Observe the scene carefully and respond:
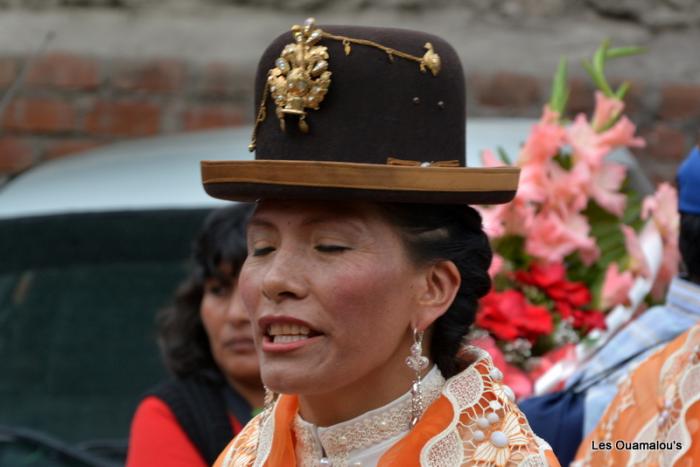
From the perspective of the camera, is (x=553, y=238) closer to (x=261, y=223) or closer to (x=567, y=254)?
(x=567, y=254)

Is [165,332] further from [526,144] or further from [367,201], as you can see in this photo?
[367,201]

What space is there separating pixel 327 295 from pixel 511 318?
148 cm

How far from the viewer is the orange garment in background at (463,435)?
247cm

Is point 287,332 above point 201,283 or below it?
above

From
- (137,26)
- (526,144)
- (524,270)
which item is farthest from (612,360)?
(137,26)

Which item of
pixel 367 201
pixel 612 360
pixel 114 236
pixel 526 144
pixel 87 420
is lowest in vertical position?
pixel 87 420

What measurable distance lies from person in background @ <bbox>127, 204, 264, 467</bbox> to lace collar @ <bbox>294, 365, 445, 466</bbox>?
1116 millimetres

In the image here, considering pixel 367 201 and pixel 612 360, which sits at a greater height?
pixel 367 201

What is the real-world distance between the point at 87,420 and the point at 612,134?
1.88 m

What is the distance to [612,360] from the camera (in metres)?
3.68

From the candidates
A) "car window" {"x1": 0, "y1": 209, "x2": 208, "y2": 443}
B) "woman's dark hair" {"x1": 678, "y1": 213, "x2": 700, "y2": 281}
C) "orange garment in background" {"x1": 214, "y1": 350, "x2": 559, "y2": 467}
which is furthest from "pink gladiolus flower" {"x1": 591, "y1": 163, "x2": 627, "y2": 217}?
"orange garment in background" {"x1": 214, "y1": 350, "x2": 559, "y2": 467}

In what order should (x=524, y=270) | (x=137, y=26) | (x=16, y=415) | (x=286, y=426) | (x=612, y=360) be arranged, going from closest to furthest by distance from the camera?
(x=286, y=426)
(x=612, y=360)
(x=524, y=270)
(x=16, y=415)
(x=137, y=26)

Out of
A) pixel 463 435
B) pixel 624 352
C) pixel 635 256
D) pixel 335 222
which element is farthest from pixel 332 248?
pixel 635 256

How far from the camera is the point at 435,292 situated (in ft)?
8.41
